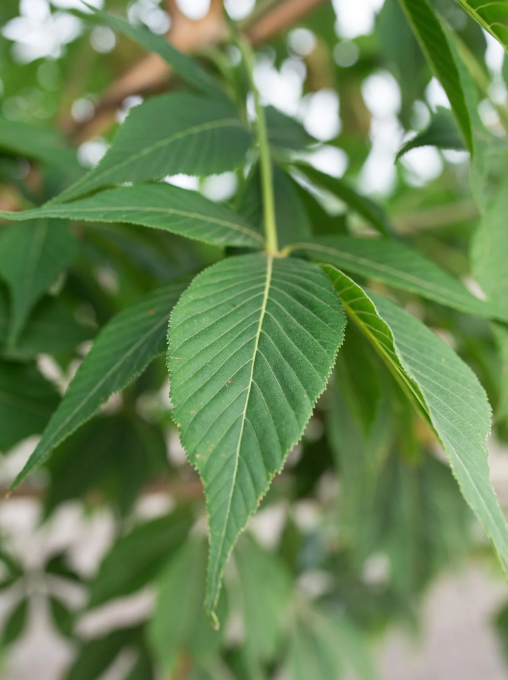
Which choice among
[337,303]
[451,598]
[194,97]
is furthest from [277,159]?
[451,598]

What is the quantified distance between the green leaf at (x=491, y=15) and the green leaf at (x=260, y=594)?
1.37 feet

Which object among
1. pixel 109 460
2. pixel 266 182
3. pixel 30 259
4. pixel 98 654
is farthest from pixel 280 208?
pixel 98 654

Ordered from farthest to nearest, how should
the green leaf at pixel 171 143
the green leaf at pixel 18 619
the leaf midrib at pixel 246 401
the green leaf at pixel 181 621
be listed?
the green leaf at pixel 18 619, the green leaf at pixel 181 621, the green leaf at pixel 171 143, the leaf midrib at pixel 246 401

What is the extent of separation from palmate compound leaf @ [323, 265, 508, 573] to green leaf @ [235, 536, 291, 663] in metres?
0.34

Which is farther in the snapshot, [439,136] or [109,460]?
[109,460]

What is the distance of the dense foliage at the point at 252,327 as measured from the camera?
177mm

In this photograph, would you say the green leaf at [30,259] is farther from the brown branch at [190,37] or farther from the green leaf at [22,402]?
the brown branch at [190,37]

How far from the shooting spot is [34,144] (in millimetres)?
356

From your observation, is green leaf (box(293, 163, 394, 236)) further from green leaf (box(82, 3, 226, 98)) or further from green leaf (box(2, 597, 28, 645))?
green leaf (box(2, 597, 28, 645))

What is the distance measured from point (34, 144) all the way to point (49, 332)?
11 centimetres

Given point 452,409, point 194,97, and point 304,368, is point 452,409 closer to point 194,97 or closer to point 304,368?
point 304,368

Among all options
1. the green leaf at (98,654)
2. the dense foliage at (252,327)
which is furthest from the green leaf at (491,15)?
the green leaf at (98,654)

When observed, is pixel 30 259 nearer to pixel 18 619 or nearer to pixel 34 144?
pixel 34 144

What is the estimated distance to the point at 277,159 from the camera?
1.15 feet
